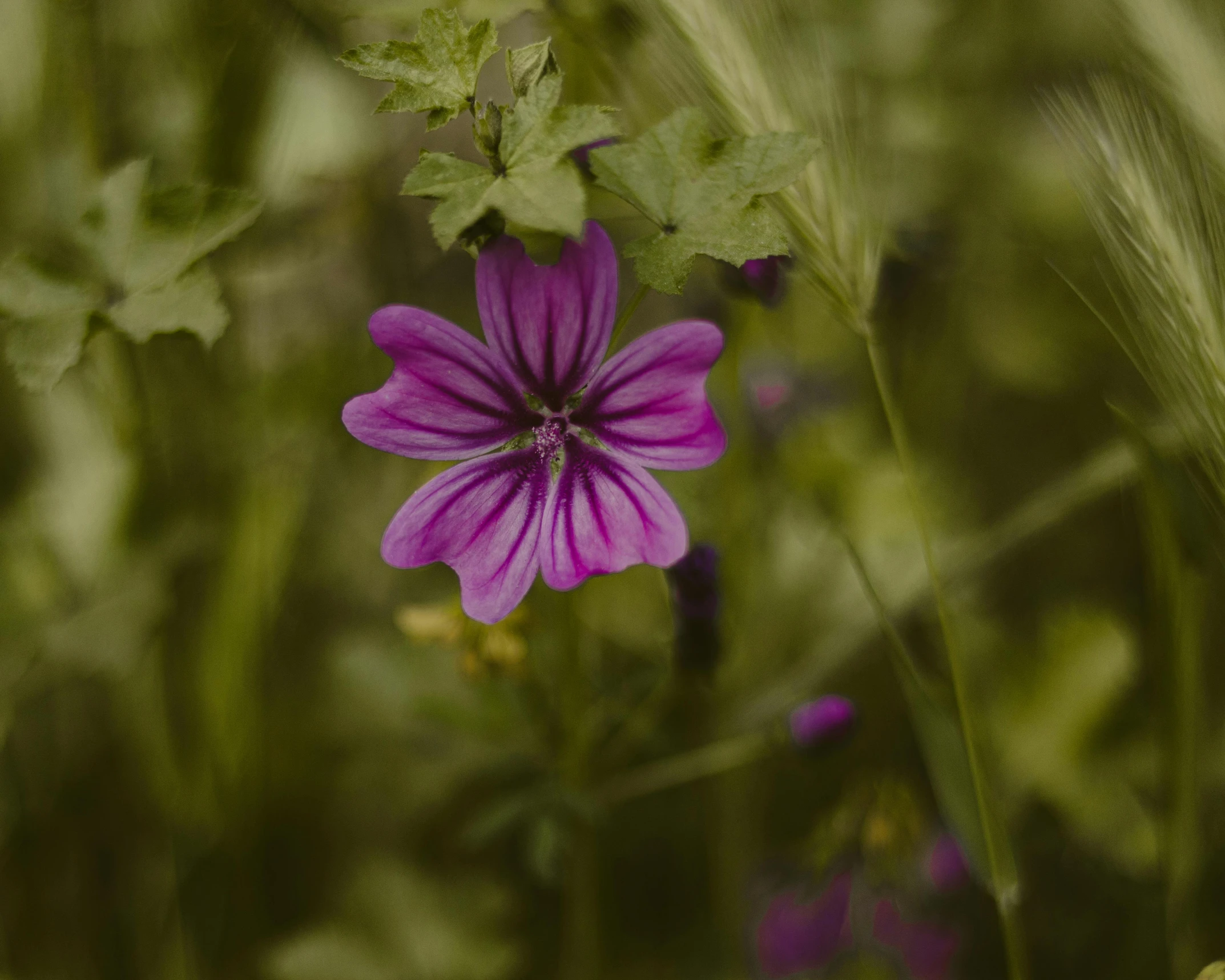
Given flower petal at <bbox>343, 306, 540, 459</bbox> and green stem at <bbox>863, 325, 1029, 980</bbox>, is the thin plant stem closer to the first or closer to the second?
green stem at <bbox>863, 325, 1029, 980</bbox>

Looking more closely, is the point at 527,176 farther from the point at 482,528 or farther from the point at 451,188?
the point at 482,528

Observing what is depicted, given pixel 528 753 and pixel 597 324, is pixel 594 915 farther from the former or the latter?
pixel 597 324

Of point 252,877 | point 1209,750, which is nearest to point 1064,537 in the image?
point 1209,750

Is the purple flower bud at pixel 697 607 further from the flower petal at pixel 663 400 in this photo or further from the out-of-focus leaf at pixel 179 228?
the out-of-focus leaf at pixel 179 228

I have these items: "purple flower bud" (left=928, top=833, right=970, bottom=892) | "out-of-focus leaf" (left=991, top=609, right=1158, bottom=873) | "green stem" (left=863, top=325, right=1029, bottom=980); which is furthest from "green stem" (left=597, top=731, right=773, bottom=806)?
"out-of-focus leaf" (left=991, top=609, right=1158, bottom=873)

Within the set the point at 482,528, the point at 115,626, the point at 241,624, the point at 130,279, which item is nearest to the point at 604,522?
the point at 482,528
